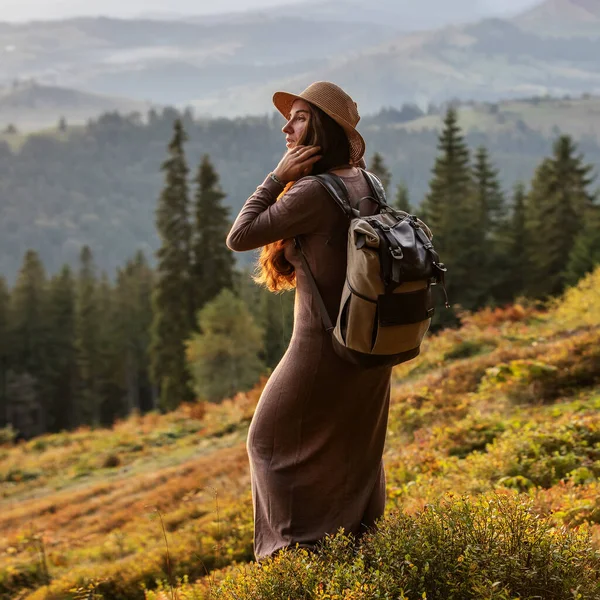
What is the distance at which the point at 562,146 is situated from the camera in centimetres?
4728

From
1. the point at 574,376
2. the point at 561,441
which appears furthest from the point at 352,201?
the point at 574,376

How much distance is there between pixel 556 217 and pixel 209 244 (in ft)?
66.5

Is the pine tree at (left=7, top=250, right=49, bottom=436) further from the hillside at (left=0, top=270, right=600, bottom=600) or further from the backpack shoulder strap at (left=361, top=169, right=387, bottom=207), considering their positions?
the backpack shoulder strap at (left=361, top=169, right=387, bottom=207)

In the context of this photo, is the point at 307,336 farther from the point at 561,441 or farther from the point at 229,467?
the point at 229,467

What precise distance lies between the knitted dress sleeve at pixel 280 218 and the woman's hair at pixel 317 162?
0.22 m

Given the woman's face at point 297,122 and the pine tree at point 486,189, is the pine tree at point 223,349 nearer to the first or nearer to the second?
the pine tree at point 486,189

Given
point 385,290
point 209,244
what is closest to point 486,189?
point 209,244

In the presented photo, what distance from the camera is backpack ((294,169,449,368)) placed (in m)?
3.64

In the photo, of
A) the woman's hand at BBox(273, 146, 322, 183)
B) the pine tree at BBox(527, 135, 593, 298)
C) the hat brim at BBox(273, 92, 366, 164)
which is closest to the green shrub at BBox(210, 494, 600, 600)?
the woman's hand at BBox(273, 146, 322, 183)

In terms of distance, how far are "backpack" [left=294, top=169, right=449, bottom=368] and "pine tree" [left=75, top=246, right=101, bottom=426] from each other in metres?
66.0

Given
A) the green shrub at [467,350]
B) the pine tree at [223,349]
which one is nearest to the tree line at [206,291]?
the pine tree at [223,349]

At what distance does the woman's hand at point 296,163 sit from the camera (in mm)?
4090

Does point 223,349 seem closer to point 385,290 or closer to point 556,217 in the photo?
point 556,217

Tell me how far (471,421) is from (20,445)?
17.4 meters
